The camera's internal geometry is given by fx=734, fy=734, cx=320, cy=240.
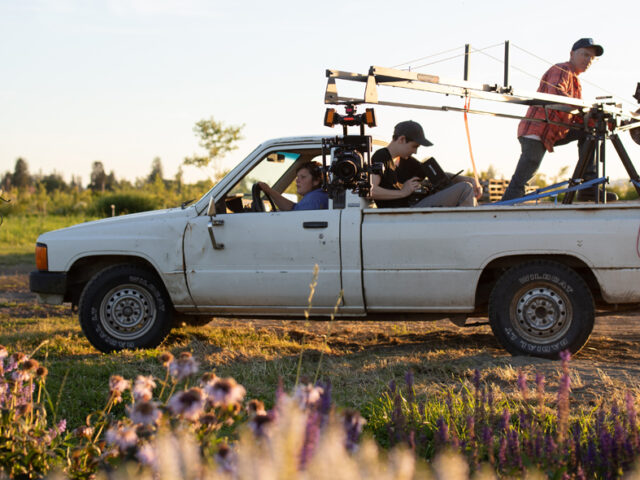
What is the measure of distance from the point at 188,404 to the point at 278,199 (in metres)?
4.59

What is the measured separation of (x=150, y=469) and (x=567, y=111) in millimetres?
5602

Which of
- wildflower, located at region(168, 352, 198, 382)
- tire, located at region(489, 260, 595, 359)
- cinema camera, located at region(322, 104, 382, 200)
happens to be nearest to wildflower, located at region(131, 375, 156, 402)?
wildflower, located at region(168, 352, 198, 382)

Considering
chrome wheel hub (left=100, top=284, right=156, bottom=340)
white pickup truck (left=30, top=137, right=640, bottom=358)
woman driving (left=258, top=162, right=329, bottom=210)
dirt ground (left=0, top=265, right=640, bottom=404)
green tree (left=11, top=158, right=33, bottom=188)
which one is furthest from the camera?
green tree (left=11, top=158, right=33, bottom=188)

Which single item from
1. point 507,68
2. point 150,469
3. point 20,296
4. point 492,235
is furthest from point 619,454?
point 20,296

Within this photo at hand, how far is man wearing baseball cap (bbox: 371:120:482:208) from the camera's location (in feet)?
21.0

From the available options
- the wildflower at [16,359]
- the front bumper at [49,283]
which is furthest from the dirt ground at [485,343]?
the wildflower at [16,359]

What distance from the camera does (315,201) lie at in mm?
6414

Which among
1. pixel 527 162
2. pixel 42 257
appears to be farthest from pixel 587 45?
pixel 42 257

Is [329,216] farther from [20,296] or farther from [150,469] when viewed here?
[20,296]

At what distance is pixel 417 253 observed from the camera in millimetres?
5953

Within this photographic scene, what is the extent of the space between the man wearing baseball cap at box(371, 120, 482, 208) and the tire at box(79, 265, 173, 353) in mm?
2151

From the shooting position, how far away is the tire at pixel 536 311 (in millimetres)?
5793

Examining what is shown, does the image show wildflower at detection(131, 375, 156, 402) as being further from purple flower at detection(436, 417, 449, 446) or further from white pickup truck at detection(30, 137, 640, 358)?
white pickup truck at detection(30, 137, 640, 358)

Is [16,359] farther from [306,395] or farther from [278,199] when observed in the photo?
[278,199]
